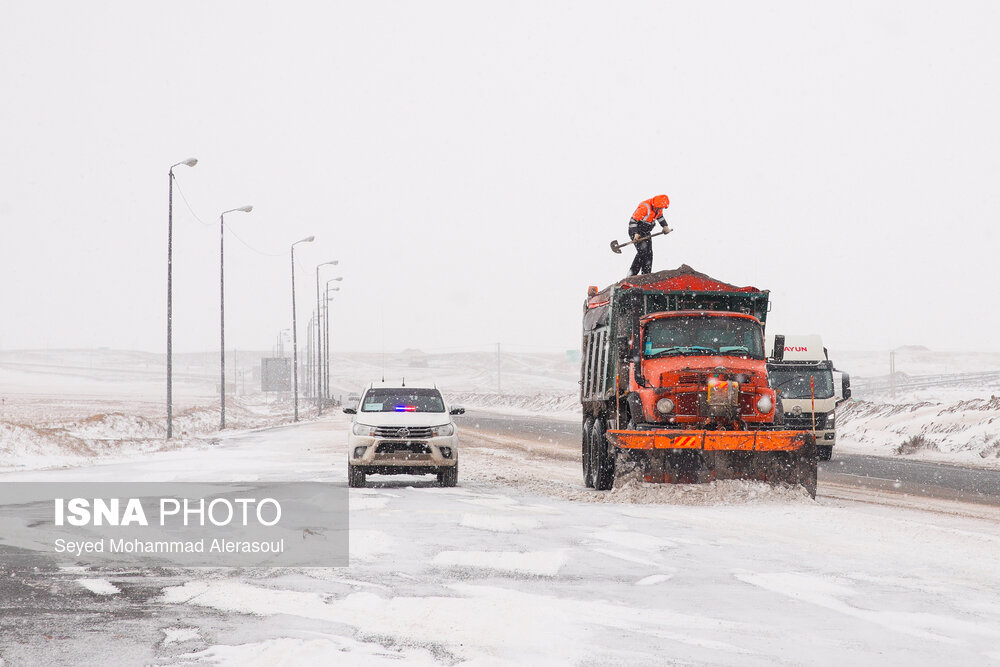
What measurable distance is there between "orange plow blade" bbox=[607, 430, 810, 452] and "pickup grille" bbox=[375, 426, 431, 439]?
153 inches

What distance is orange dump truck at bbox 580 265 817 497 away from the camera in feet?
49.9

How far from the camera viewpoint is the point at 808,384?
2684cm

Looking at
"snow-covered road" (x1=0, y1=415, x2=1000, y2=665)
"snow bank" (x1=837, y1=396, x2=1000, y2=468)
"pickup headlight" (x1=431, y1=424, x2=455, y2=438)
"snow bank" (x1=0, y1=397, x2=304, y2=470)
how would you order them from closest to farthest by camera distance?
"snow-covered road" (x1=0, y1=415, x2=1000, y2=665), "pickup headlight" (x1=431, y1=424, x2=455, y2=438), "snow bank" (x1=0, y1=397, x2=304, y2=470), "snow bank" (x1=837, y1=396, x2=1000, y2=468)

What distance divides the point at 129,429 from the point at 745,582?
108ft

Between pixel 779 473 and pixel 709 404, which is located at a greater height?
pixel 709 404

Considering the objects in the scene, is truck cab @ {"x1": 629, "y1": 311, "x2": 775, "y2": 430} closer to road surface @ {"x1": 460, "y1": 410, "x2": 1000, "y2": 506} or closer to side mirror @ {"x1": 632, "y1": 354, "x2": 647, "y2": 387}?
side mirror @ {"x1": 632, "y1": 354, "x2": 647, "y2": 387}

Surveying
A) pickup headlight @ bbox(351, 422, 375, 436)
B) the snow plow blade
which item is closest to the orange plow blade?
the snow plow blade

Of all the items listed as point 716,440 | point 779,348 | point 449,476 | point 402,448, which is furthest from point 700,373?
point 402,448

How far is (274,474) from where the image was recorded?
20.4 metres

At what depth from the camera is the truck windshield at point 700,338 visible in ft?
51.9

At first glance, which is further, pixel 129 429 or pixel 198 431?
pixel 198 431

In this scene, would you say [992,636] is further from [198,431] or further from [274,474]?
[198,431]

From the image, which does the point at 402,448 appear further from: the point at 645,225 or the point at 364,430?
the point at 645,225

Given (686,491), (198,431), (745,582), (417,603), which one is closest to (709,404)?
(686,491)
